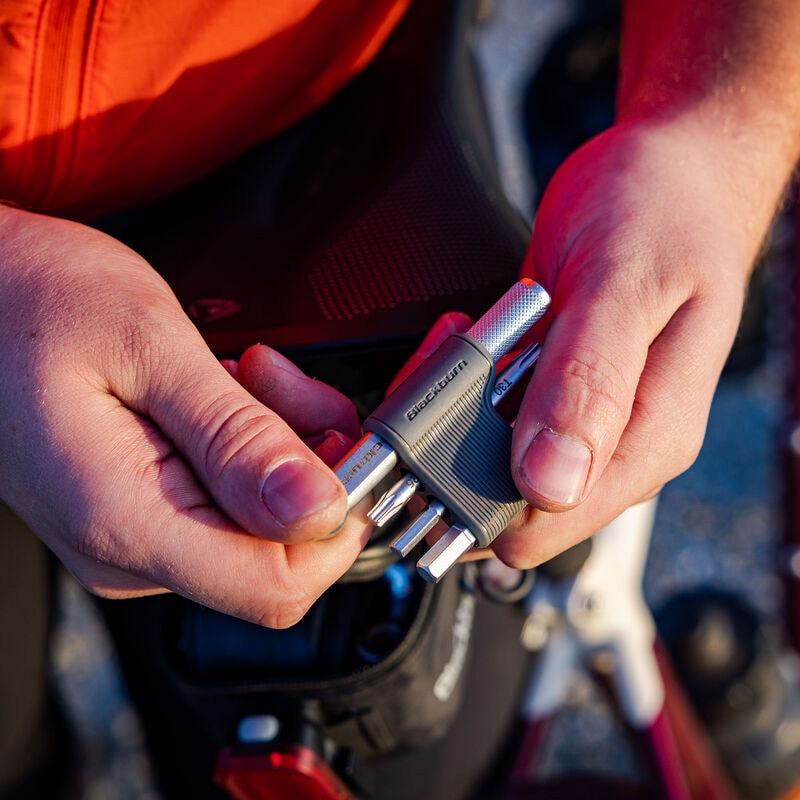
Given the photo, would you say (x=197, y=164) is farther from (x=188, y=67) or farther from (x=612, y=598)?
(x=612, y=598)

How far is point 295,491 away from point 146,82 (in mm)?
350

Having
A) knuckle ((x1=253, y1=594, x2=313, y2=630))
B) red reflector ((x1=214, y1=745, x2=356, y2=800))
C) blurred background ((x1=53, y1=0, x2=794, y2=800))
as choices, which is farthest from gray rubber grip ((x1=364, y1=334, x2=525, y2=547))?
blurred background ((x1=53, y1=0, x2=794, y2=800))

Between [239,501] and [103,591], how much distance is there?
0.16 m

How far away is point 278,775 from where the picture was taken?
59cm

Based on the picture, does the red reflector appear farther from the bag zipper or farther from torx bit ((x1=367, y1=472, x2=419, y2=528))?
the bag zipper

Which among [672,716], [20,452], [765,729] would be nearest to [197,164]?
[20,452]

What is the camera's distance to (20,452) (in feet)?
1.57

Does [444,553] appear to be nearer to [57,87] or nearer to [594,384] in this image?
[594,384]

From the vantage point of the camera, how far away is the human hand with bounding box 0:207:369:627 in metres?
0.44

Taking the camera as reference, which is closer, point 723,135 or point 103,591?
point 103,591

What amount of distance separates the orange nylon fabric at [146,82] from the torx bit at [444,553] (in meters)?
0.40

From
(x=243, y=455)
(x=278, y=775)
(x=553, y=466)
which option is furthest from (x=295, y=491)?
(x=278, y=775)

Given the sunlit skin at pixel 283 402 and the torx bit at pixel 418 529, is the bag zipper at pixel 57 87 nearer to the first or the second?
the sunlit skin at pixel 283 402

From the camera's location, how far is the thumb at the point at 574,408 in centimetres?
46
